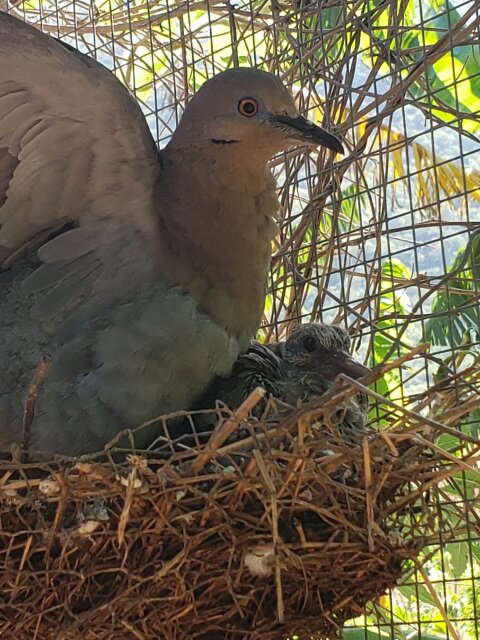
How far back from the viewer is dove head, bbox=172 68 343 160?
1994 millimetres

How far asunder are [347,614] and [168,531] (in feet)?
1.39

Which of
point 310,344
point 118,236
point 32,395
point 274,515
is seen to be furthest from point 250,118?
point 274,515

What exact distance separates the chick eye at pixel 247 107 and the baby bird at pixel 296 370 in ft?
1.55

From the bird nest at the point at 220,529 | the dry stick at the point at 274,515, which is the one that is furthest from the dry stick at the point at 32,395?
the dry stick at the point at 274,515

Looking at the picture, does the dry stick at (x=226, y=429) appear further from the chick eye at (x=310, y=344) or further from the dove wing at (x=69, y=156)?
the dove wing at (x=69, y=156)

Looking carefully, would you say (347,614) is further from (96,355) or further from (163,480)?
(96,355)

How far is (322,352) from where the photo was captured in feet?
6.50

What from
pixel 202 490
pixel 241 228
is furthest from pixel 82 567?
pixel 241 228

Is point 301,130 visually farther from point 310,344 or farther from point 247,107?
point 310,344

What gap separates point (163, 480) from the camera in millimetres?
1426

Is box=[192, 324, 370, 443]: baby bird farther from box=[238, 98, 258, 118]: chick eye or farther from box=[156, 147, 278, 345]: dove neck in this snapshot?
box=[238, 98, 258, 118]: chick eye

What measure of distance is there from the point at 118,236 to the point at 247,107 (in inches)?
15.4

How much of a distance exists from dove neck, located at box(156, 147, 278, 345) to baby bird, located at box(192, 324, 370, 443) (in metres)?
0.08

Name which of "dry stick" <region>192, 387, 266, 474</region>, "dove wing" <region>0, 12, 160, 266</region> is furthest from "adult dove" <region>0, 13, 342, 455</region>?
"dry stick" <region>192, 387, 266, 474</region>
